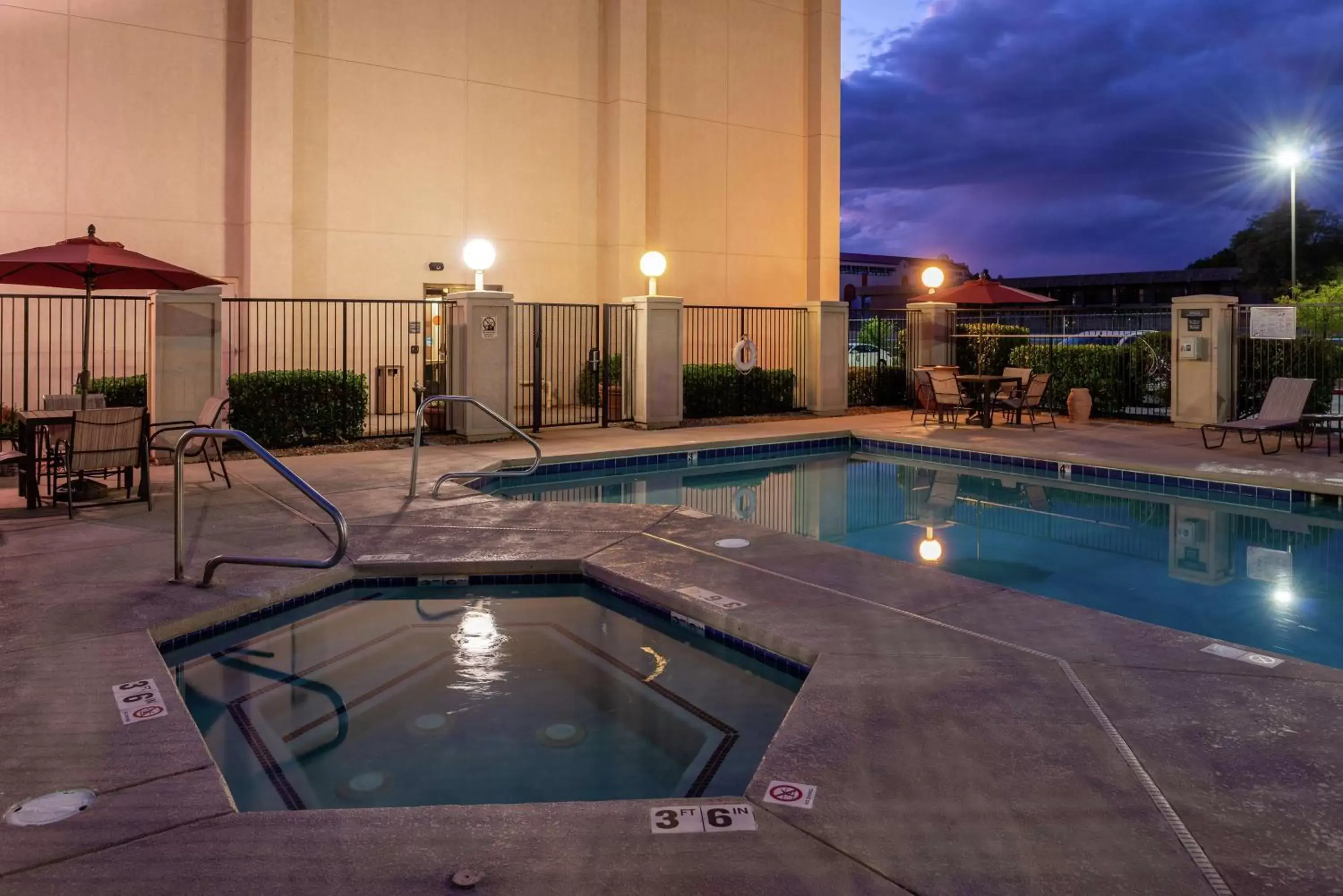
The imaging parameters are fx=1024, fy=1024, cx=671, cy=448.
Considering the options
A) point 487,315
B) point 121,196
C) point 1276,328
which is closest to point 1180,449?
point 1276,328

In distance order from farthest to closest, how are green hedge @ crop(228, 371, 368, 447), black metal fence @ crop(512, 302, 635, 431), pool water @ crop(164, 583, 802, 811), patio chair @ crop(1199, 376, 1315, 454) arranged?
1. black metal fence @ crop(512, 302, 635, 431)
2. green hedge @ crop(228, 371, 368, 447)
3. patio chair @ crop(1199, 376, 1315, 454)
4. pool water @ crop(164, 583, 802, 811)

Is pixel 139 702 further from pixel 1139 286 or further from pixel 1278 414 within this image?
pixel 1139 286

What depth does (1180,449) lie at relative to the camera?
1320 cm

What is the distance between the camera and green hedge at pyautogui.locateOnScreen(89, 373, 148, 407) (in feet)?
44.2

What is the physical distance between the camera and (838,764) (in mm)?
3803

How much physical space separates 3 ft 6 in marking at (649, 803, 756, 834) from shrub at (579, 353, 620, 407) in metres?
12.9

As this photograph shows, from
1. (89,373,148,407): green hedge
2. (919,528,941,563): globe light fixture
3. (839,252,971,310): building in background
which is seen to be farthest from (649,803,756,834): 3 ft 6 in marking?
(839,252,971,310): building in background

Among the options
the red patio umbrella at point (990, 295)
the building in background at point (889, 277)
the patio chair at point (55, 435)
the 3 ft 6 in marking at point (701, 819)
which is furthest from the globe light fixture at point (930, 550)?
the building in background at point (889, 277)

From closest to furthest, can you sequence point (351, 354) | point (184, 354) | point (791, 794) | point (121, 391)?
point (791, 794), point (184, 354), point (121, 391), point (351, 354)

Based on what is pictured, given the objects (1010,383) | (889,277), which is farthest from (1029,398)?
(889,277)

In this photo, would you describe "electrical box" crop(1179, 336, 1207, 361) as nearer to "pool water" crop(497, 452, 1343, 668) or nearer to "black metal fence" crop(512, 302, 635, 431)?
"pool water" crop(497, 452, 1343, 668)

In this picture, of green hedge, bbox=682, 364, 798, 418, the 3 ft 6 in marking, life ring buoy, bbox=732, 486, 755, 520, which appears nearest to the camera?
the 3 ft 6 in marking

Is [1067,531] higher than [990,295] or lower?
lower

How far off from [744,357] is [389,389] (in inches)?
246
